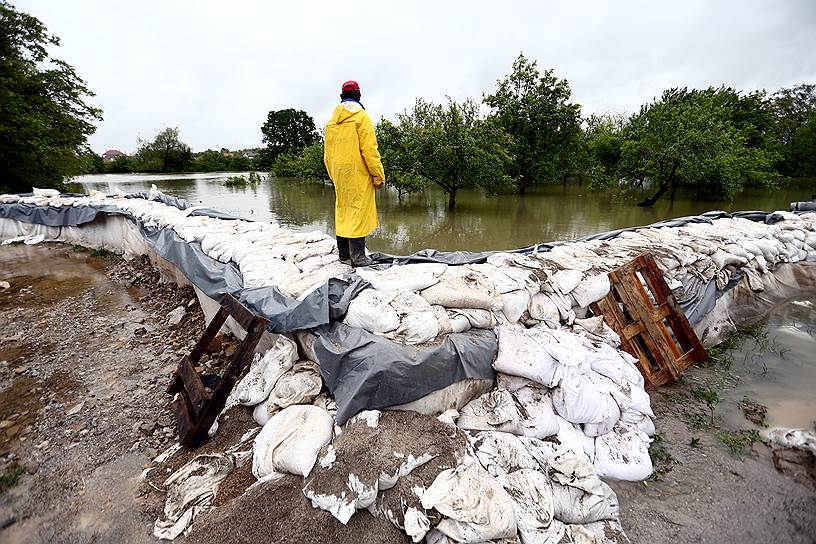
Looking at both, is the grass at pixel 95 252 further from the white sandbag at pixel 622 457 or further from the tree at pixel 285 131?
the tree at pixel 285 131

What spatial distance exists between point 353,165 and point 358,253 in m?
0.70

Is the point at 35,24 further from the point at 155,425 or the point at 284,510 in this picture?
the point at 284,510

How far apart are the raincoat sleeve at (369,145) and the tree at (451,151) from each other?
7238mm

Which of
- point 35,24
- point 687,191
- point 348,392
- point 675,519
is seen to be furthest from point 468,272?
point 687,191

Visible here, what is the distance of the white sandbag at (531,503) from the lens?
1369 mm

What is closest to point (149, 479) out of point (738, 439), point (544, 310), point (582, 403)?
point (582, 403)

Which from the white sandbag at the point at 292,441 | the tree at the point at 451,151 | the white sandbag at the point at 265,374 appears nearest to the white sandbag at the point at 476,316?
the white sandbag at the point at 292,441

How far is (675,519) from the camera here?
5.39 feet

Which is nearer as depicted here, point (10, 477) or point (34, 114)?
point (10, 477)

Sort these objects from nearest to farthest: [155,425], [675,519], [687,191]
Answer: [675,519] → [155,425] → [687,191]

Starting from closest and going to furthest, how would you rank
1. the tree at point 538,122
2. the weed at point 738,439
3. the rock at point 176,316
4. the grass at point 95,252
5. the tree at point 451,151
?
the weed at point 738,439 → the rock at point 176,316 → the grass at point 95,252 → the tree at point 451,151 → the tree at point 538,122

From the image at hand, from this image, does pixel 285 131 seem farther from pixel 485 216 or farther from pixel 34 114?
pixel 485 216

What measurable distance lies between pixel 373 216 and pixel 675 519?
253 centimetres

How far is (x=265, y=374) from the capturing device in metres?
2.07
